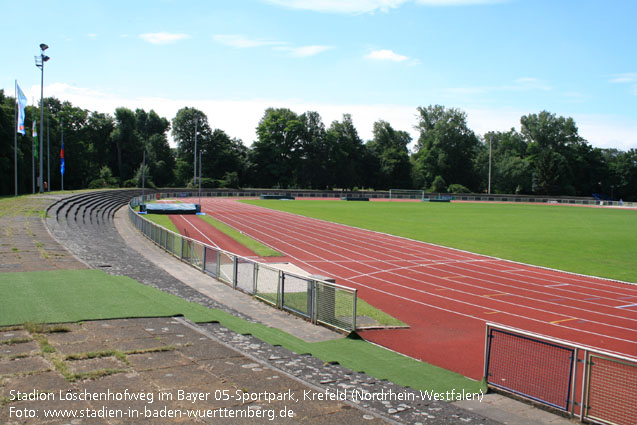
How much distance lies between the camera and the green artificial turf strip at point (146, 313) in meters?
8.68

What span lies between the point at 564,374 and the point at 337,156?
326 ft

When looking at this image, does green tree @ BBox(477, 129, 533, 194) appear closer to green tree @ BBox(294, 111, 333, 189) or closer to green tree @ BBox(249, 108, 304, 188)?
green tree @ BBox(294, 111, 333, 189)

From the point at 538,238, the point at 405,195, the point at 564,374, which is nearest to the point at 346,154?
the point at 405,195

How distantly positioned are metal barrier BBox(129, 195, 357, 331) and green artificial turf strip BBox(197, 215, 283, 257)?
5.90 meters

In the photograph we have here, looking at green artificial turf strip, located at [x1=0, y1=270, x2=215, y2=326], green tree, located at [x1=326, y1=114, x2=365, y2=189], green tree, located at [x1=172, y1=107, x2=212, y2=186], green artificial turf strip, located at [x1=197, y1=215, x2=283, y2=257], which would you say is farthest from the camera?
green tree, located at [x1=326, y1=114, x2=365, y2=189]

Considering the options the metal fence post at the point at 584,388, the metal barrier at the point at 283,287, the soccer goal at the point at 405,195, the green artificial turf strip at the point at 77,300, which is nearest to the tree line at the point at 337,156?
the soccer goal at the point at 405,195

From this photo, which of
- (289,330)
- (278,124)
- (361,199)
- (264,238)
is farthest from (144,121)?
(289,330)

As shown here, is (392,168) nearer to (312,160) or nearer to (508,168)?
(312,160)

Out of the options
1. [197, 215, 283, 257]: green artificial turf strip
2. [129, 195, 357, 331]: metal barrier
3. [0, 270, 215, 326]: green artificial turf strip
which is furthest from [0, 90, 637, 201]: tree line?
[0, 270, 215, 326]: green artificial turf strip

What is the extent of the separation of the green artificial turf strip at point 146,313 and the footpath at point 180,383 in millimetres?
510

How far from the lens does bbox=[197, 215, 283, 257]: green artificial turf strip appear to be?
25.0 metres

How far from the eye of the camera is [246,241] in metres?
28.9

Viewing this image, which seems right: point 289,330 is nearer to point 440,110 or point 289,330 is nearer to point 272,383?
point 272,383

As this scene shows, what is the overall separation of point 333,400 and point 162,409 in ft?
6.87
